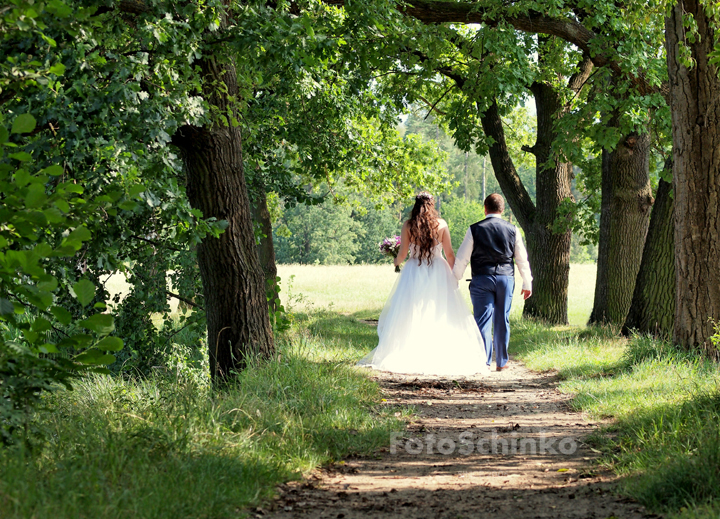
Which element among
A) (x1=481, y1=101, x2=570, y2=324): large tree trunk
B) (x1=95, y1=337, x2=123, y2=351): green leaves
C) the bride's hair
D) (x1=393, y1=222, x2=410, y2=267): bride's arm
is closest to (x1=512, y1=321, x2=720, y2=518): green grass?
the bride's hair

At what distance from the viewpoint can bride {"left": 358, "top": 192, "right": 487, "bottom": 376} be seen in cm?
963

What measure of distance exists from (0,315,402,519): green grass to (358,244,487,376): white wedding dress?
2.28m

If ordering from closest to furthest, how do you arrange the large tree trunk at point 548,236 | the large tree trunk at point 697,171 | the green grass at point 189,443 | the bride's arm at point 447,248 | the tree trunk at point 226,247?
1. the green grass at point 189,443
2. the tree trunk at point 226,247
3. the large tree trunk at point 697,171
4. the bride's arm at point 447,248
5. the large tree trunk at point 548,236

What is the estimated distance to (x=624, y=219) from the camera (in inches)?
480

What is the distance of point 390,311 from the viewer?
1022cm

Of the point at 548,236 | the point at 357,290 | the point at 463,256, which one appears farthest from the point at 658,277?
the point at 357,290

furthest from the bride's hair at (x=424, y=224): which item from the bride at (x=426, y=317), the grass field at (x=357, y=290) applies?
the grass field at (x=357, y=290)

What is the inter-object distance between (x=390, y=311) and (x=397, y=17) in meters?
4.00

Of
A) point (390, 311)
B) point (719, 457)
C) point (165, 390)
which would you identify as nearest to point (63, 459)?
point (165, 390)

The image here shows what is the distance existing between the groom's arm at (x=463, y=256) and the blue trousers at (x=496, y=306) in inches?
12.5

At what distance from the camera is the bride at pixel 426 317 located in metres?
9.63

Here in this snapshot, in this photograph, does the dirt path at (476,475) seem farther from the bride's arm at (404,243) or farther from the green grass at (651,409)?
the bride's arm at (404,243)

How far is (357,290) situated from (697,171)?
22.0 meters

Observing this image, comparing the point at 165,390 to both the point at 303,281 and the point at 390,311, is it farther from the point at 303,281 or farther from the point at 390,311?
the point at 303,281
